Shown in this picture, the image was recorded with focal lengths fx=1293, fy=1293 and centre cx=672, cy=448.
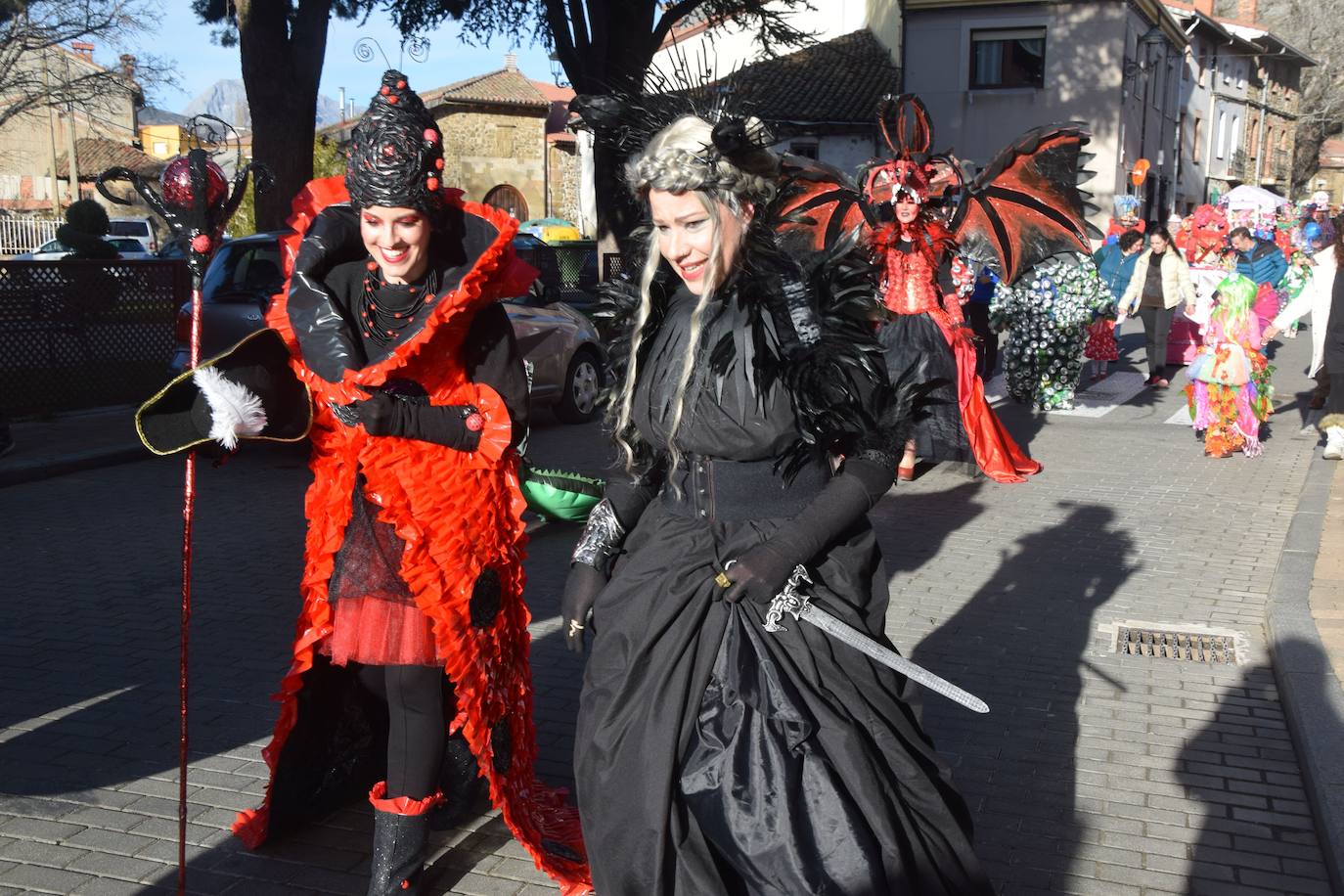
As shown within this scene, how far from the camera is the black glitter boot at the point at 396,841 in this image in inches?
129

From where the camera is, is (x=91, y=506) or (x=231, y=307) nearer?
(x=91, y=506)

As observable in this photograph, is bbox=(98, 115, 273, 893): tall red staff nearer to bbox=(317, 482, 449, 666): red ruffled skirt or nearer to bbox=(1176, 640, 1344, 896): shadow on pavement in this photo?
bbox=(317, 482, 449, 666): red ruffled skirt

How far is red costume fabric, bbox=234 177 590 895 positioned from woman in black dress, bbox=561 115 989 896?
401 millimetres

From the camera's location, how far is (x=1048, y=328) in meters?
12.9

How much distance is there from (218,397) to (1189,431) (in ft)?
35.4

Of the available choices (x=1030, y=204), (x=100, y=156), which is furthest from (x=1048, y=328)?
(x=100, y=156)

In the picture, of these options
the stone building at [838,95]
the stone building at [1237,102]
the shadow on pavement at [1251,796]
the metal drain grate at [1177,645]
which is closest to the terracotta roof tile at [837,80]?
the stone building at [838,95]

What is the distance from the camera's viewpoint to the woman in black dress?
2.59 m

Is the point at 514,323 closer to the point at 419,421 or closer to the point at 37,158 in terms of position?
the point at 419,421

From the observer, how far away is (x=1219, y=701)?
5.10 m

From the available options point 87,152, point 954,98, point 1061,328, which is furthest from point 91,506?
point 87,152

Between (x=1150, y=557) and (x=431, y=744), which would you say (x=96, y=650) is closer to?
(x=431, y=744)

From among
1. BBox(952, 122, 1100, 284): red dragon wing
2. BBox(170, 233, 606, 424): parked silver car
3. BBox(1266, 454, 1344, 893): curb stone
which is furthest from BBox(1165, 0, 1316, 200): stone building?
BBox(1266, 454, 1344, 893): curb stone

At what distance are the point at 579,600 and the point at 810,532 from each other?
0.59 metres
